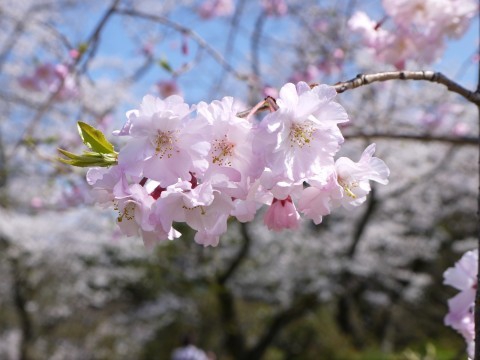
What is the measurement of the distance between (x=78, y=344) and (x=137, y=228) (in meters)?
8.20

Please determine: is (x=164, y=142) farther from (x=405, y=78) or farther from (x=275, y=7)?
(x=275, y=7)

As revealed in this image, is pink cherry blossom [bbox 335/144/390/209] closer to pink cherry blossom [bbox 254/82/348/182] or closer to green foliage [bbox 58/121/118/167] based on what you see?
pink cherry blossom [bbox 254/82/348/182]

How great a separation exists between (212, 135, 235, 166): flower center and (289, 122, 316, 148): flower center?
0.24 ft

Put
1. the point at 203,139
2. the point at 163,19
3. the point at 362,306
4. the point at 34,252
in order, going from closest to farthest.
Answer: the point at 203,139 → the point at 163,19 → the point at 34,252 → the point at 362,306

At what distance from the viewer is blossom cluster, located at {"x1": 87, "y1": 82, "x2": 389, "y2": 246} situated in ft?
2.08

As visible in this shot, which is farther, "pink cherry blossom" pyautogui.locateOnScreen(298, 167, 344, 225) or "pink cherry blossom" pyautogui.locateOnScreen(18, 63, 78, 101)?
"pink cherry blossom" pyautogui.locateOnScreen(18, 63, 78, 101)

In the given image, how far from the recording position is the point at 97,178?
684 mm

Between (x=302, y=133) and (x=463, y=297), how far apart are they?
51 centimetres

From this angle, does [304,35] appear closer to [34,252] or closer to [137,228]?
[34,252]

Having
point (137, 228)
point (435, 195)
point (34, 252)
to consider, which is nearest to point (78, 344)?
point (34, 252)

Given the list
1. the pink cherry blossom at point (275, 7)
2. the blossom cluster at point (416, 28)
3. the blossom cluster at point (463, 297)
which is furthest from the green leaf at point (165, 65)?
the pink cherry blossom at point (275, 7)

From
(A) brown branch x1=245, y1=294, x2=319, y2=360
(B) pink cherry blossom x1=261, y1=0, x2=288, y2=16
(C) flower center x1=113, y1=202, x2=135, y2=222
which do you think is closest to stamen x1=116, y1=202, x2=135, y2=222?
(C) flower center x1=113, y1=202, x2=135, y2=222

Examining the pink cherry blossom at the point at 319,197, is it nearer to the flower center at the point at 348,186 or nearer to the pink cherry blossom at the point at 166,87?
the flower center at the point at 348,186

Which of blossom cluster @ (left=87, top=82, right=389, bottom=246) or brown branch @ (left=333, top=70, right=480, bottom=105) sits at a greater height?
brown branch @ (left=333, top=70, right=480, bottom=105)
